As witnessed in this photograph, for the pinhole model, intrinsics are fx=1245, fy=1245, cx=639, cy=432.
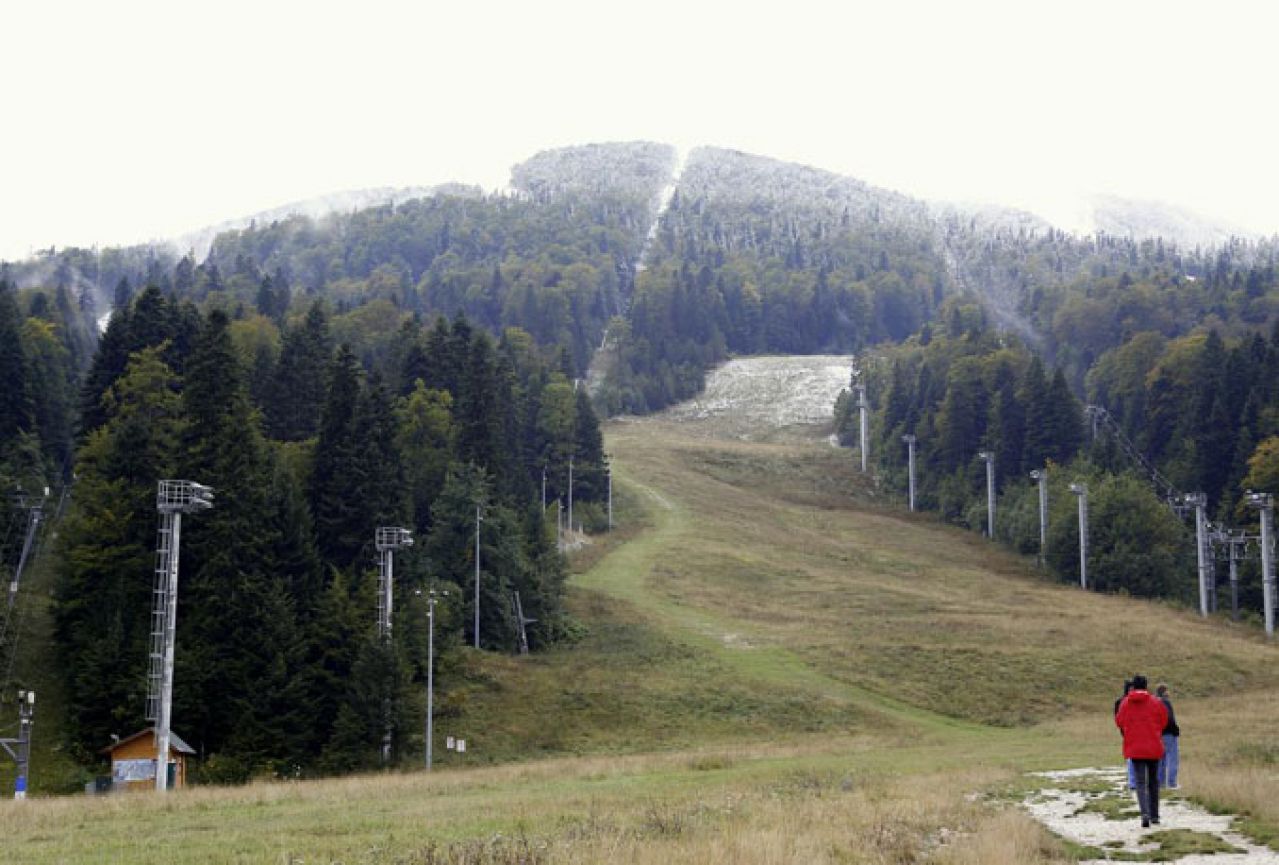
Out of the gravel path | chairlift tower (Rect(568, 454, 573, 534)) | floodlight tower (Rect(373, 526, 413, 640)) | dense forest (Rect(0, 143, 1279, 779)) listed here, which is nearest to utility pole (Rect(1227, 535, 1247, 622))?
dense forest (Rect(0, 143, 1279, 779))

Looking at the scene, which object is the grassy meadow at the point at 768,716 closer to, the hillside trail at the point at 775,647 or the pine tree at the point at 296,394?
the hillside trail at the point at 775,647

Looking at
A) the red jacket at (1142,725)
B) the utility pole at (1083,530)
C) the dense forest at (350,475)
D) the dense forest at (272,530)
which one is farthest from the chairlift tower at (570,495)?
the red jacket at (1142,725)

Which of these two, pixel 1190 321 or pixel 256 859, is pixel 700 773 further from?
pixel 1190 321

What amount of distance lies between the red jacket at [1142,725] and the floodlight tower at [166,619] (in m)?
32.9

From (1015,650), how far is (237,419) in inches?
1762

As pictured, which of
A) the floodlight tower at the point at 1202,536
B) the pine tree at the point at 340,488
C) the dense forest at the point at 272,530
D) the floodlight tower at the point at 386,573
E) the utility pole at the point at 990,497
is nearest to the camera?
the dense forest at the point at 272,530

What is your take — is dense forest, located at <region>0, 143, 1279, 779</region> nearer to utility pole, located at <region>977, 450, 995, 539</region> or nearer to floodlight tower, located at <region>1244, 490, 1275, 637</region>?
utility pole, located at <region>977, 450, 995, 539</region>

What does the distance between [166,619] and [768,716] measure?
92.6ft

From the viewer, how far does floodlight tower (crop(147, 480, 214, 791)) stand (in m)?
42.8

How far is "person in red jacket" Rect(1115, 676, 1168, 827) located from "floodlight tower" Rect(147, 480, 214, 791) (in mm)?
32962

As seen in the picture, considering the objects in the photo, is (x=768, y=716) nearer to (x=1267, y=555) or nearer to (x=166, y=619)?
(x=166, y=619)

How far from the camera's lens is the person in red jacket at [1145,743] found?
18484 millimetres

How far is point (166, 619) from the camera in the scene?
44.5 m

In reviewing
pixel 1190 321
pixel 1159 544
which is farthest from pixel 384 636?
pixel 1190 321
